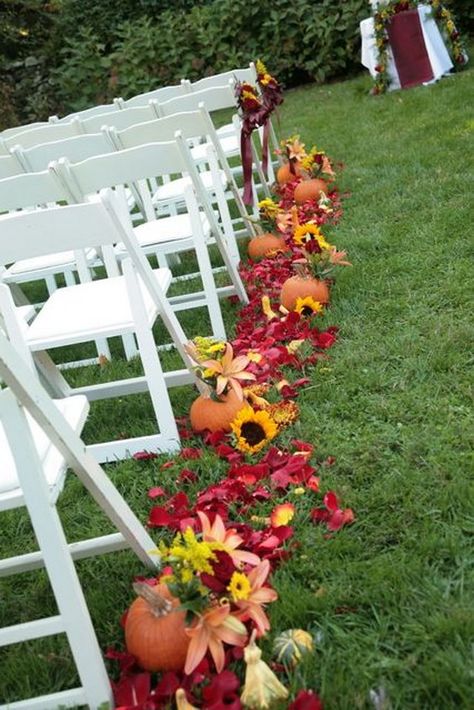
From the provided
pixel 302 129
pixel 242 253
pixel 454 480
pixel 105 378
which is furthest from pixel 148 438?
pixel 302 129

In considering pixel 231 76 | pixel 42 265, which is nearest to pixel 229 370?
pixel 42 265

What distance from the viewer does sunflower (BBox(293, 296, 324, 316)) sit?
368cm

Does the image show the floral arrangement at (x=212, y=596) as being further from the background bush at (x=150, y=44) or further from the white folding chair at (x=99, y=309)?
the background bush at (x=150, y=44)

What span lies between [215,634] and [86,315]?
58.8 inches

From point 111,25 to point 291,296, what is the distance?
409 inches

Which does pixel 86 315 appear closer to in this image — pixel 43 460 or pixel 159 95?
pixel 43 460

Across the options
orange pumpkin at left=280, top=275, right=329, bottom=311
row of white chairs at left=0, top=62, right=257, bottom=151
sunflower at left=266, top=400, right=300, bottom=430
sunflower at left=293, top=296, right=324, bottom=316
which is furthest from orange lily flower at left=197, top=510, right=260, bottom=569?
row of white chairs at left=0, top=62, right=257, bottom=151

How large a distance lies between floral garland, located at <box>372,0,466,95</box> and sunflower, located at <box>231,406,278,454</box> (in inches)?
271

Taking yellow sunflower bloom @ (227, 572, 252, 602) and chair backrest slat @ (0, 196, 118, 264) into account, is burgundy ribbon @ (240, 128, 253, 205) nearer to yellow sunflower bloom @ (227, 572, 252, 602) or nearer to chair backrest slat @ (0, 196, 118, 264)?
chair backrest slat @ (0, 196, 118, 264)

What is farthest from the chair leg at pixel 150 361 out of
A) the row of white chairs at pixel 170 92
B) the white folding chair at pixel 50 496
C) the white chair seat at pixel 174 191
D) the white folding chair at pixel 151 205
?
the row of white chairs at pixel 170 92

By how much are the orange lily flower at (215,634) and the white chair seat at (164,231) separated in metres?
2.27

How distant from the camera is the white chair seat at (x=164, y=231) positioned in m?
3.83

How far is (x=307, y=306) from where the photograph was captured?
12.1 ft

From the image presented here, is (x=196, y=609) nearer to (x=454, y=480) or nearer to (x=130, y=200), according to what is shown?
(x=454, y=480)
